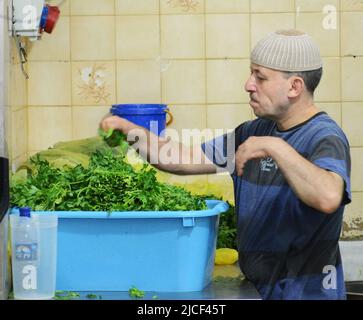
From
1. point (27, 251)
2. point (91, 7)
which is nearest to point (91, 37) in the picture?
point (91, 7)

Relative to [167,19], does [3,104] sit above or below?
below

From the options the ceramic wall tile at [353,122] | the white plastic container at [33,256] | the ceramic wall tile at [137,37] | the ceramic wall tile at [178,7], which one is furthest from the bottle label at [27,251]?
the ceramic wall tile at [353,122]

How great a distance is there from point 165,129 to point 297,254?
1.47 ft

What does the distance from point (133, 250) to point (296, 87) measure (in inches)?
19.8

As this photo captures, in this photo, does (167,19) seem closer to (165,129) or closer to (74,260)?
(165,129)

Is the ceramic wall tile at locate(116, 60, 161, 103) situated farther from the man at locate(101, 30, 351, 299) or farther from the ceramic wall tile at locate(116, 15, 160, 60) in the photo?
the man at locate(101, 30, 351, 299)

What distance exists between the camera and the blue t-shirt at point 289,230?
7.70 feet

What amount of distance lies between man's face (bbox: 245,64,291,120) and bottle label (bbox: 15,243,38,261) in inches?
22.1

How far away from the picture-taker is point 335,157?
2277 mm

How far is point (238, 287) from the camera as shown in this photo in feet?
7.83

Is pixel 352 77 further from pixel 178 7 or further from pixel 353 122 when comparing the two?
pixel 178 7
